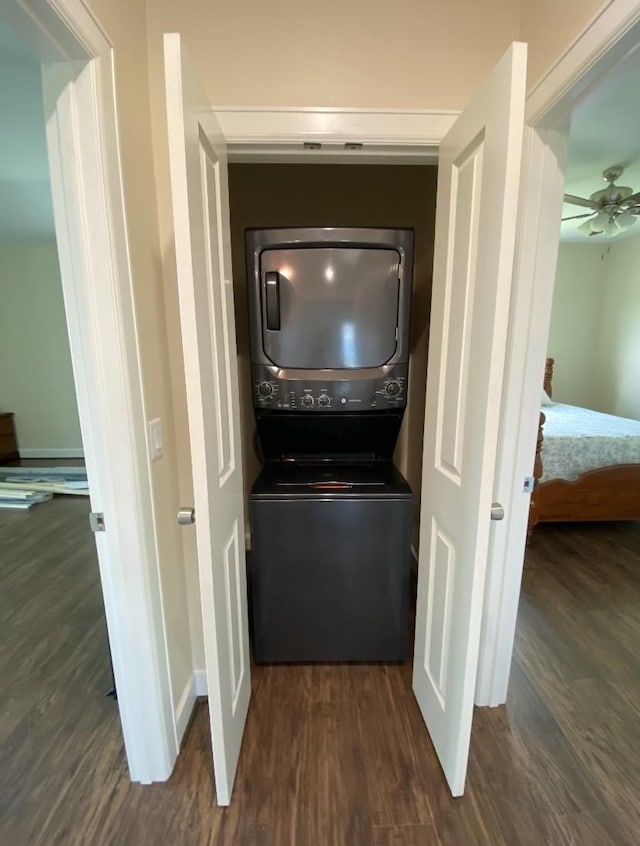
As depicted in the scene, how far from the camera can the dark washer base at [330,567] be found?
1.54 m

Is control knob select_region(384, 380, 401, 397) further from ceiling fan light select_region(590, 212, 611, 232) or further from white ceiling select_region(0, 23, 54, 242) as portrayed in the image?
ceiling fan light select_region(590, 212, 611, 232)

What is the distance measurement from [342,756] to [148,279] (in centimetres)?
165

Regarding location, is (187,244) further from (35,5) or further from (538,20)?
(538,20)

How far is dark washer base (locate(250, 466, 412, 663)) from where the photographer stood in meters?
1.54

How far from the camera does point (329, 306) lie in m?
1.57

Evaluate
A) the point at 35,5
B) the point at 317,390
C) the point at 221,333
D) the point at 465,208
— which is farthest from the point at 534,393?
the point at 35,5

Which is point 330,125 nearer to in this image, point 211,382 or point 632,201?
point 211,382

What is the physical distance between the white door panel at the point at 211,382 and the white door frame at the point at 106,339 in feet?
0.70

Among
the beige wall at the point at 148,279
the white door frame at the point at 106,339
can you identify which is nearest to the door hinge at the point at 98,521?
the white door frame at the point at 106,339

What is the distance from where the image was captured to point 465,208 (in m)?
1.08

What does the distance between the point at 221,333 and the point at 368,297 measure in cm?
67

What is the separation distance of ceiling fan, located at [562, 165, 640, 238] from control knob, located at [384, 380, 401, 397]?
2.18m

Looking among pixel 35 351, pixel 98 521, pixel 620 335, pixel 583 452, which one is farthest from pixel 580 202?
pixel 35 351

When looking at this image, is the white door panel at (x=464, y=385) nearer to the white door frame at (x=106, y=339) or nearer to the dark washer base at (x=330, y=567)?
the dark washer base at (x=330, y=567)
